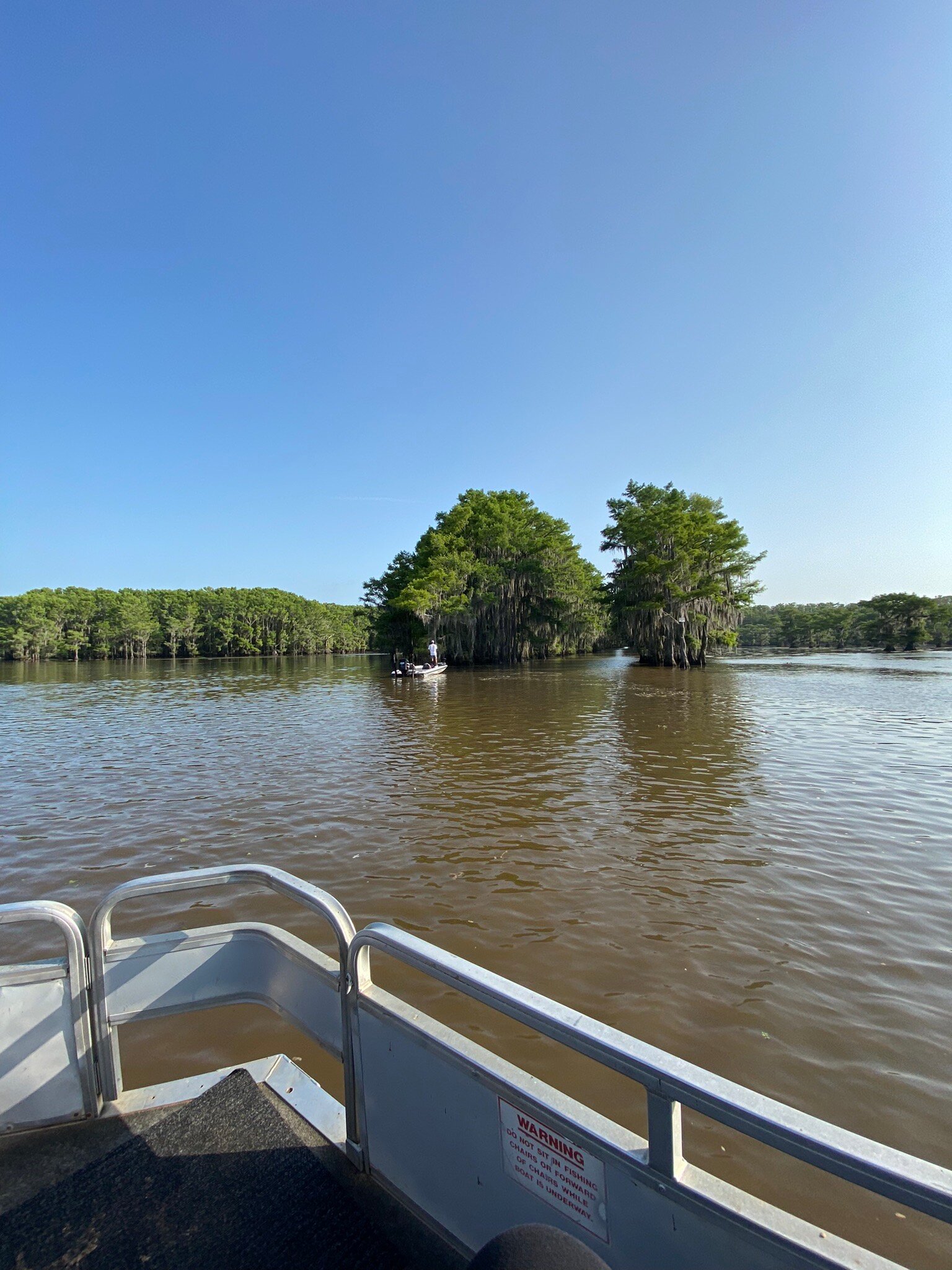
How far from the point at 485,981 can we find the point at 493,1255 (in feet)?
1.86

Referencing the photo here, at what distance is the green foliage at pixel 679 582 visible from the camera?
3869 centimetres

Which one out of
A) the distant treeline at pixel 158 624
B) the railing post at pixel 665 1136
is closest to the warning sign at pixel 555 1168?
the railing post at pixel 665 1136

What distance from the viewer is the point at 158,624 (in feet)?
298

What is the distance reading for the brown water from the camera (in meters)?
3.32

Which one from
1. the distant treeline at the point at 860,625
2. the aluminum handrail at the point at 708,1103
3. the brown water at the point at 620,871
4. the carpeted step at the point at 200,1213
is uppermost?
the distant treeline at the point at 860,625

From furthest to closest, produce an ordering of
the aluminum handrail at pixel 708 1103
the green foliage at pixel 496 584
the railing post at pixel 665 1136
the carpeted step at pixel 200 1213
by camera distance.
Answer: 1. the green foliage at pixel 496 584
2. the carpeted step at pixel 200 1213
3. the railing post at pixel 665 1136
4. the aluminum handrail at pixel 708 1103

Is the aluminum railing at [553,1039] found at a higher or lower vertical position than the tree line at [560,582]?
lower

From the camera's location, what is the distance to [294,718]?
710 inches

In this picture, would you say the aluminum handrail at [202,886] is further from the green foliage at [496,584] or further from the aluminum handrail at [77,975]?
the green foliage at [496,584]

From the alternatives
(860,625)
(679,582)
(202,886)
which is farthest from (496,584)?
(860,625)

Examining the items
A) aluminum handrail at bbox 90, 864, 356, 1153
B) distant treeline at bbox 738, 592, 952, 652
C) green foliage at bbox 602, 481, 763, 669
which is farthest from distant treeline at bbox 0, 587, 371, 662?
aluminum handrail at bbox 90, 864, 356, 1153

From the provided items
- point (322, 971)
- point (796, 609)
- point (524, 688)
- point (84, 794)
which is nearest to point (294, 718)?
point (84, 794)

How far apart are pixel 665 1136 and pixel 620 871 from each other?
5002 millimetres

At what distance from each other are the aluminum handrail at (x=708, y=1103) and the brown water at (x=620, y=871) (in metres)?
1.97
